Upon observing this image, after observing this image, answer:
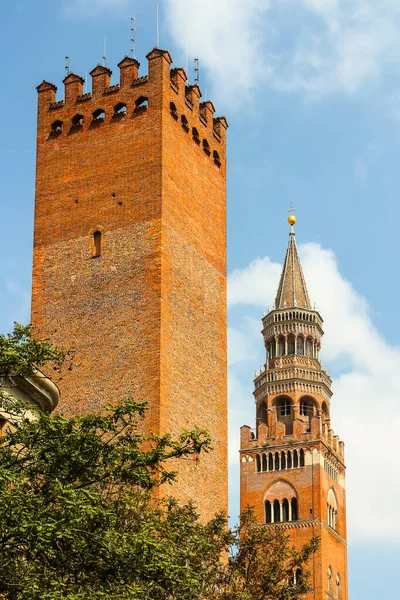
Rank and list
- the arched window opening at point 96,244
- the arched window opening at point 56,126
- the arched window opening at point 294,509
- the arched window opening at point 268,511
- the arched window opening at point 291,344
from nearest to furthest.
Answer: the arched window opening at point 96,244 < the arched window opening at point 56,126 < the arched window opening at point 294,509 < the arched window opening at point 268,511 < the arched window opening at point 291,344

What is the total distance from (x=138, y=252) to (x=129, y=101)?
189 inches

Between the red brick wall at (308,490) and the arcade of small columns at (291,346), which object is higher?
the arcade of small columns at (291,346)

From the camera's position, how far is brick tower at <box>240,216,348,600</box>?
76000mm

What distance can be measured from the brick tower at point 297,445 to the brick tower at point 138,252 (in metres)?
41.9

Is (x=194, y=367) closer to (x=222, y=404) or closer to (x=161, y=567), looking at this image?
(x=222, y=404)

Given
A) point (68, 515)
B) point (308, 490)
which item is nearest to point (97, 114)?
point (68, 515)

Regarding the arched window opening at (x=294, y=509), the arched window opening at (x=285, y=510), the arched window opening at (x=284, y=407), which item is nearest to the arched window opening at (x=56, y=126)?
the arched window opening at (x=294, y=509)

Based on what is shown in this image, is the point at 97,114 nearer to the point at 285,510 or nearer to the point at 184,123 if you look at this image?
the point at 184,123

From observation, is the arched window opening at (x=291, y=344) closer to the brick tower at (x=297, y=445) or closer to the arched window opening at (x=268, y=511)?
the brick tower at (x=297, y=445)

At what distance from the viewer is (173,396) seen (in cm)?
3148

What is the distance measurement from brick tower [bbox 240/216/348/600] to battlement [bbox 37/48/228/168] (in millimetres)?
42191

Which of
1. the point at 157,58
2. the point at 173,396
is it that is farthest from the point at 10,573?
the point at 157,58

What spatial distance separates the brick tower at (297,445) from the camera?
Result: 7600 centimetres

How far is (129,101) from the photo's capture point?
114ft
